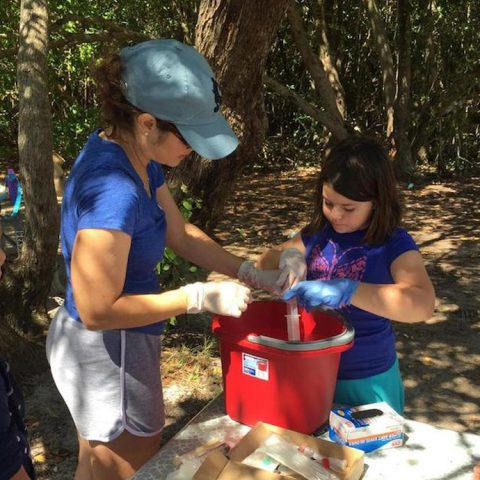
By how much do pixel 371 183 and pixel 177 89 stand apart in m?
0.67

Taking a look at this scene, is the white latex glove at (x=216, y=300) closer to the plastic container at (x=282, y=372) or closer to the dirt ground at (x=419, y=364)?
the plastic container at (x=282, y=372)

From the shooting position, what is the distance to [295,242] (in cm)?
215

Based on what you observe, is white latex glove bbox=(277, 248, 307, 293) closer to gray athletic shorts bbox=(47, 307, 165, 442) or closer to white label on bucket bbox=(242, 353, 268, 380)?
white label on bucket bbox=(242, 353, 268, 380)

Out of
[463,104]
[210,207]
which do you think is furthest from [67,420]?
[463,104]

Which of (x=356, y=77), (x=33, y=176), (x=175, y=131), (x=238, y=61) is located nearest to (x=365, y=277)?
(x=175, y=131)

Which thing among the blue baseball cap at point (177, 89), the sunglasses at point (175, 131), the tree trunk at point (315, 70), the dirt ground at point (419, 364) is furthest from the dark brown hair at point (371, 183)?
the tree trunk at point (315, 70)

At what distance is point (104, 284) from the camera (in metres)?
1.47

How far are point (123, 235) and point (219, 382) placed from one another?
2523 mm

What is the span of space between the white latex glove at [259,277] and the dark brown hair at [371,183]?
12.5 inches

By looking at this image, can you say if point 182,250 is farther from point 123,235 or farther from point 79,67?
point 79,67

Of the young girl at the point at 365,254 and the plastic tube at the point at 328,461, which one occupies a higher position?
the young girl at the point at 365,254

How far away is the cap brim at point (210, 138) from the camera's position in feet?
5.24

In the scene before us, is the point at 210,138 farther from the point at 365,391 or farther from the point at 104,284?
the point at 365,391

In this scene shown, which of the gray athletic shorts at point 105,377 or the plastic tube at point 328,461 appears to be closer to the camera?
the plastic tube at point 328,461
